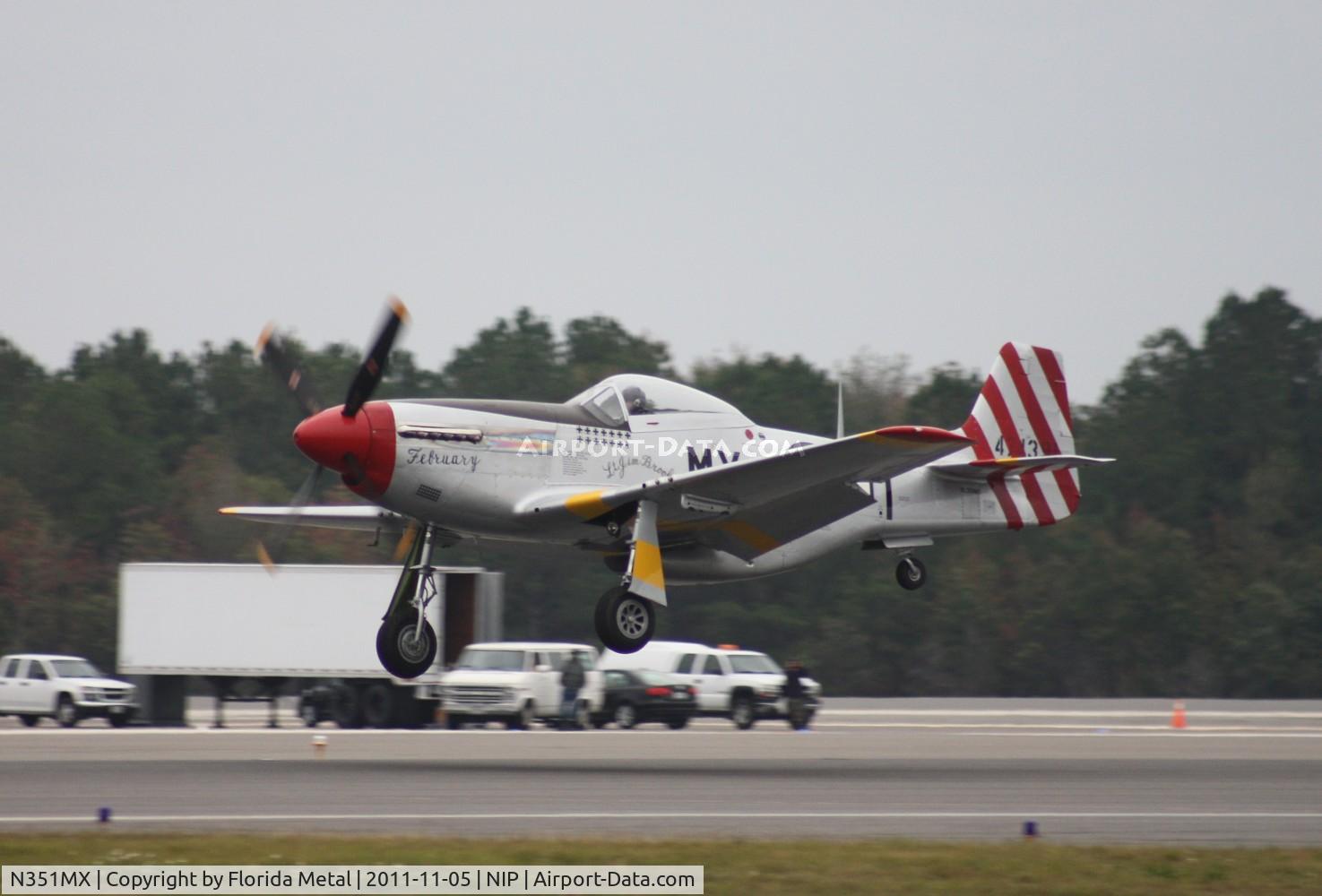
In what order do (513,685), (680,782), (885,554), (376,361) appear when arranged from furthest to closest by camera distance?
(885,554) < (513,685) < (680,782) < (376,361)

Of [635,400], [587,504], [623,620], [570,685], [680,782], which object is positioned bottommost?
[680,782]

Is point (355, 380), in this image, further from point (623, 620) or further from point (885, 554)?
point (885, 554)

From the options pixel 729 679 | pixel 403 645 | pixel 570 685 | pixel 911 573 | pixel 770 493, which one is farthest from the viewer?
pixel 729 679

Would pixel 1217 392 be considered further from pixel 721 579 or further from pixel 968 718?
pixel 721 579

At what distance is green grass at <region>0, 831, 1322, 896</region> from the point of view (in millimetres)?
12977

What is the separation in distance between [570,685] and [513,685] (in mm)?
1255

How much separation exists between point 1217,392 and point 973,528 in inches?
2861

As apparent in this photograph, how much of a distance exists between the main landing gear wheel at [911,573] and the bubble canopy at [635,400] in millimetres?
3718

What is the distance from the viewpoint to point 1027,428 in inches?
976

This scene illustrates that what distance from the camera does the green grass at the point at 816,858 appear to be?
12977 millimetres

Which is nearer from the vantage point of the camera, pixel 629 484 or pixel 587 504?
pixel 587 504

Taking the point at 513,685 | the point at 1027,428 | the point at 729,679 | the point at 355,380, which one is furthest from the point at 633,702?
the point at 355,380

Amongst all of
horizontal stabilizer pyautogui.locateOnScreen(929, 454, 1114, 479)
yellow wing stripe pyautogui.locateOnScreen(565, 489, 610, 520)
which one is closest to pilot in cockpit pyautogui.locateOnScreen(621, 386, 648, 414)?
yellow wing stripe pyautogui.locateOnScreen(565, 489, 610, 520)

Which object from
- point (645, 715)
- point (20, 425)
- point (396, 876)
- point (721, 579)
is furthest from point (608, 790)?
point (20, 425)
